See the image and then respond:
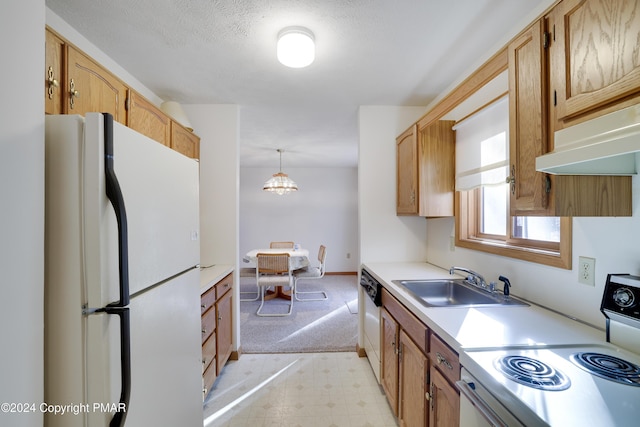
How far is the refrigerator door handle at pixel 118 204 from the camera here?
2.38 ft

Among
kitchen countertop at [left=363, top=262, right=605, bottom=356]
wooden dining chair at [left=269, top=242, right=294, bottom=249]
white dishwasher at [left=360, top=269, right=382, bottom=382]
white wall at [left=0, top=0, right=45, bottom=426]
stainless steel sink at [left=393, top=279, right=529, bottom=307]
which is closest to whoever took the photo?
white wall at [left=0, top=0, right=45, bottom=426]

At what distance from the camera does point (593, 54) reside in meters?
0.80

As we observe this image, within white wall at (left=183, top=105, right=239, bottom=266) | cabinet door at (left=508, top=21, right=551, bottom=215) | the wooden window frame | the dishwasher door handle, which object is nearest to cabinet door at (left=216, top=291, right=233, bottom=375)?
white wall at (left=183, top=105, right=239, bottom=266)

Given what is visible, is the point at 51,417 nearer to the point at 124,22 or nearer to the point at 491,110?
the point at 124,22

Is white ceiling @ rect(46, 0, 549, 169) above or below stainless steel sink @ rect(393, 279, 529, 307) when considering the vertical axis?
above

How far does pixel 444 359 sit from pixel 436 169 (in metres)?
1.48

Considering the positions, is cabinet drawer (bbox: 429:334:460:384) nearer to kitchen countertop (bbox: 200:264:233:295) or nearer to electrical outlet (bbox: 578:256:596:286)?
electrical outlet (bbox: 578:256:596:286)

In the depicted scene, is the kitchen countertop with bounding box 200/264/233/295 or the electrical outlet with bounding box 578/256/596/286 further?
the kitchen countertop with bounding box 200/264/233/295

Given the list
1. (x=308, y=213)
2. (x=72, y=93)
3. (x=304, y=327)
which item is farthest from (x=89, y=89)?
(x=308, y=213)

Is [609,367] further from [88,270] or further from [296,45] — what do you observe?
[296,45]

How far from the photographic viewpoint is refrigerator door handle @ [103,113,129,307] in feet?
2.38

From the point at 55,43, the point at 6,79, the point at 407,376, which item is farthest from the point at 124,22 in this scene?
the point at 407,376

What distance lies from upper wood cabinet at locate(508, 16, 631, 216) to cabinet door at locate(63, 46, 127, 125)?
1.91 metres

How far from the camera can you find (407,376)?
1420 mm
